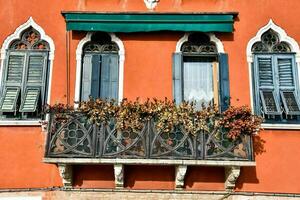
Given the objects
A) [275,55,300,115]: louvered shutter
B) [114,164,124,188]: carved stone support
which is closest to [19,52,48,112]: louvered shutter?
[114,164,124,188]: carved stone support

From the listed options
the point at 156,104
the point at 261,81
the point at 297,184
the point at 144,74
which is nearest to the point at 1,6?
the point at 144,74

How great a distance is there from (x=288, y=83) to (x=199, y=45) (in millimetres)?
2121

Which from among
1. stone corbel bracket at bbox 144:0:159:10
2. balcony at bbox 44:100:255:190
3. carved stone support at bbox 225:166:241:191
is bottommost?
carved stone support at bbox 225:166:241:191

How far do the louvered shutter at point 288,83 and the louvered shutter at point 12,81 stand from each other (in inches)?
222

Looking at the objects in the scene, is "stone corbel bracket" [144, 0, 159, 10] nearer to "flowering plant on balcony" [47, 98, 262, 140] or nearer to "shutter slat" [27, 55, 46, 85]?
"flowering plant on balcony" [47, 98, 262, 140]

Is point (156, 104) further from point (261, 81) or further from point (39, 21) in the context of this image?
point (39, 21)

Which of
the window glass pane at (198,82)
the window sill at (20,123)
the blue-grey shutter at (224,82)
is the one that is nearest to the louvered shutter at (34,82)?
the window sill at (20,123)

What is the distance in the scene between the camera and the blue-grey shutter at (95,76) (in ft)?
32.3

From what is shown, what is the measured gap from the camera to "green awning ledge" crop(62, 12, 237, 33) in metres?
9.95

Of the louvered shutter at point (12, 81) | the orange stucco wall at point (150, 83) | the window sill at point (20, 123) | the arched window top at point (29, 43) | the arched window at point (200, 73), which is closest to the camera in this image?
the orange stucco wall at point (150, 83)

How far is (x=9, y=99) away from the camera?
9609mm

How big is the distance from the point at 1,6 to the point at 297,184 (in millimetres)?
7476

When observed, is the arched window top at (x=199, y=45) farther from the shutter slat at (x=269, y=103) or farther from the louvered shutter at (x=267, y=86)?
the shutter slat at (x=269, y=103)

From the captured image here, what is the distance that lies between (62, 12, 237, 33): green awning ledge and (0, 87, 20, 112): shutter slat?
1.78 m
